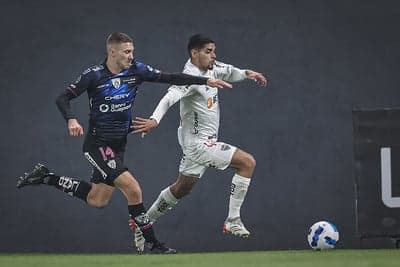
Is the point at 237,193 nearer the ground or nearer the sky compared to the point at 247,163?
nearer the ground

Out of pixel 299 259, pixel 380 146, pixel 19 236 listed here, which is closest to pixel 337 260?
pixel 299 259

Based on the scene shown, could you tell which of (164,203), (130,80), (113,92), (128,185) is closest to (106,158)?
(128,185)

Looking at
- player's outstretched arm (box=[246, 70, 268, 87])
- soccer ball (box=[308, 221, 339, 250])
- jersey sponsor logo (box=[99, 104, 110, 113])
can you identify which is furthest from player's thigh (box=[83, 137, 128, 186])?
soccer ball (box=[308, 221, 339, 250])

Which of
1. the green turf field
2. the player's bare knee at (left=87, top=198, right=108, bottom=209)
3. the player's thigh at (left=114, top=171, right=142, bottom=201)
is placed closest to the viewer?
the green turf field

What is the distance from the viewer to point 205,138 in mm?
10836

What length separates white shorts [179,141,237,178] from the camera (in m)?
10.6

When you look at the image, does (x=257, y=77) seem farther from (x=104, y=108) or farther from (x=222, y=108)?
(x=222, y=108)

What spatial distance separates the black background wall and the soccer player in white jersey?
1.66 meters

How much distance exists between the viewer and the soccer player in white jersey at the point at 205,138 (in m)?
10.6

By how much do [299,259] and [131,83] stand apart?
2.24 metres

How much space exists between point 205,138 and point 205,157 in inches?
8.3

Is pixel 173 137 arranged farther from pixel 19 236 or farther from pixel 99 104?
pixel 99 104

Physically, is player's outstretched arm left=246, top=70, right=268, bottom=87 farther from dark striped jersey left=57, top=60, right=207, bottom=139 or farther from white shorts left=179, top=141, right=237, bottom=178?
dark striped jersey left=57, top=60, right=207, bottom=139

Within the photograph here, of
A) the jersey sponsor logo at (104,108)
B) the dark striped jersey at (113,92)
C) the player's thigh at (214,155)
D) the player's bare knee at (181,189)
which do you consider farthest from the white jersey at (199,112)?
the jersey sponsor logo at (104,108)
